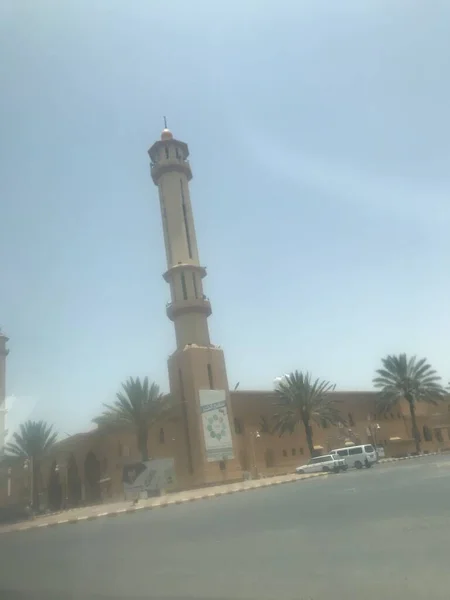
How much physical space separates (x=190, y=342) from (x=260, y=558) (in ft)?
114

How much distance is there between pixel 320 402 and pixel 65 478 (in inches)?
771

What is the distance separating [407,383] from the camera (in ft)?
165

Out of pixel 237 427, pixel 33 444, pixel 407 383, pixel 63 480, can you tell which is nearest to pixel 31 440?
pixel 33 444

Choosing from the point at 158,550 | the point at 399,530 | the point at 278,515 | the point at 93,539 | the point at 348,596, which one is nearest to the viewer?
the point at 348,596

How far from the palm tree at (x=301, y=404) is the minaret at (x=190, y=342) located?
16.0 feet

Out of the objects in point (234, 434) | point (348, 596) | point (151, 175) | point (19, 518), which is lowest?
point (348, 596)

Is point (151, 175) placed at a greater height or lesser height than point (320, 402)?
greater

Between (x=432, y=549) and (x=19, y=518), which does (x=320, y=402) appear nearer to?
(x=19, y=518)

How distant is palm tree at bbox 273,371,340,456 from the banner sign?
5407 mm

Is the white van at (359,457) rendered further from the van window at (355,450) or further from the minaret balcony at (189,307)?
the minaret balcony at (189,307)

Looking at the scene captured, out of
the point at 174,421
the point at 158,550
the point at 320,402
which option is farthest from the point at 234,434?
the point at 158,550

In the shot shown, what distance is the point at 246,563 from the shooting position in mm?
7504

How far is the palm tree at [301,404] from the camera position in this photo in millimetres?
43406

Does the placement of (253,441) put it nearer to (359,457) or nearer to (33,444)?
(359,457)
